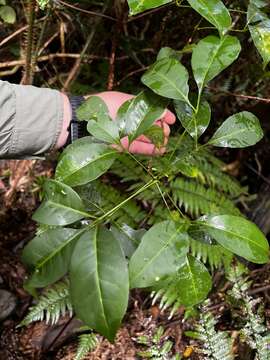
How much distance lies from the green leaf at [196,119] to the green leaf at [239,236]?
0.72ft

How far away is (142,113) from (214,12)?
0.29 meters

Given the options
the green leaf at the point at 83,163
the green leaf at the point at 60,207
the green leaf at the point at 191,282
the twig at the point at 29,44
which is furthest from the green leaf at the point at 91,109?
the twig at the point at 29,44

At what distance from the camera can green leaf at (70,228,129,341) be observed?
0.79 m

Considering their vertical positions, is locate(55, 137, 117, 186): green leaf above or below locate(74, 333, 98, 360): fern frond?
above

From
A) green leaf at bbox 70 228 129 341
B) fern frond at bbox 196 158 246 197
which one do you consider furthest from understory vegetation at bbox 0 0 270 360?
fern frond at bbox 196 158 246 197

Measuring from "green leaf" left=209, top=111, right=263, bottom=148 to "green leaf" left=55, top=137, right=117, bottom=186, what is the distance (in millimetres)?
259

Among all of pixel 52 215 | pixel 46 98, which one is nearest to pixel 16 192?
pixel 46 98

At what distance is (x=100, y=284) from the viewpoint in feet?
2.62

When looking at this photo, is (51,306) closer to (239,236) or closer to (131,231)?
(131,231)

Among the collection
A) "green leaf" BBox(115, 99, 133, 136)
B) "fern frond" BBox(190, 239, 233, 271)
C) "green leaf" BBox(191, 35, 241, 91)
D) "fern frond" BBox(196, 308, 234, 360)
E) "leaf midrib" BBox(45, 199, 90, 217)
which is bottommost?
"fern frond" BBox(190, 239, 233, 271)

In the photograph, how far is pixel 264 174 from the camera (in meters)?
2.36

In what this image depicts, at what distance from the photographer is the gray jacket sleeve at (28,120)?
133 cm

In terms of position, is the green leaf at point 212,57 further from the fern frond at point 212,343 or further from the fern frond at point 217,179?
the fern frond at point 217,179

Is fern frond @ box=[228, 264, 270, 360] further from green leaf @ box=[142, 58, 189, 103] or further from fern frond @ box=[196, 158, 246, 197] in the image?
green leaf @ box=[142, 58, 189, 103]
